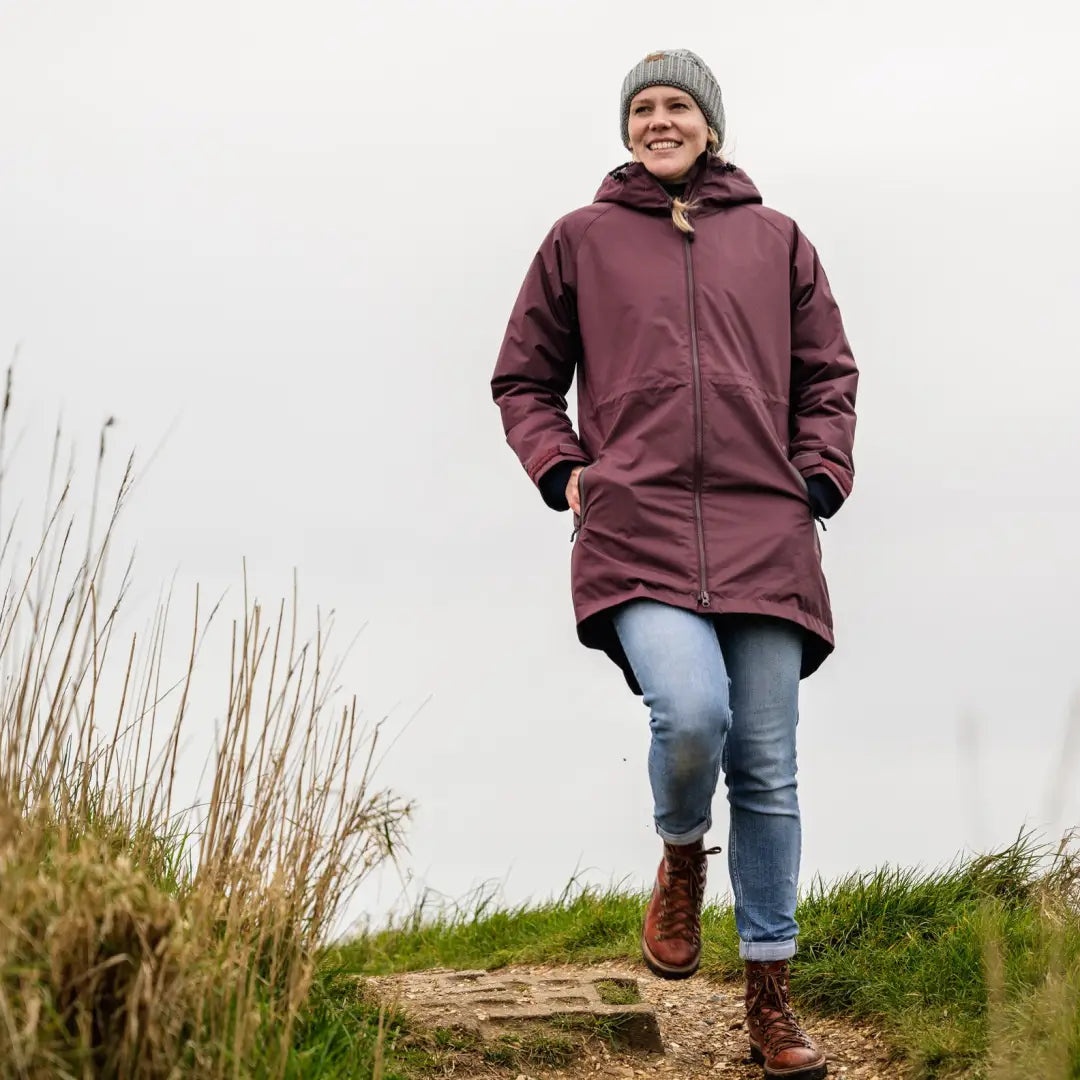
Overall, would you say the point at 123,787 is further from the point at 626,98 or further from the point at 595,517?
the point at 626,98

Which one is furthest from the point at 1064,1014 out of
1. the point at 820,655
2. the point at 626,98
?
the point at 626,98

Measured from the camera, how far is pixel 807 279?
4.07m

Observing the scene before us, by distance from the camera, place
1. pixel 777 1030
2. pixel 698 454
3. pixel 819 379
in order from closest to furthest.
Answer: pixel 698 454
pixel 777 1030
pixel 819 379

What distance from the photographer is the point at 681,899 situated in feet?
12.7

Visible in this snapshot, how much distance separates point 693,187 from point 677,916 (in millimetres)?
1878

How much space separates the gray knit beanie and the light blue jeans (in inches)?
56.0

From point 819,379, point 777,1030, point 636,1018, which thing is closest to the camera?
point 777,1030

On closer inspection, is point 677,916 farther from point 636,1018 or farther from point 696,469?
point 696,469

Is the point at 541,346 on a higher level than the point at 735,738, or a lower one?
higher

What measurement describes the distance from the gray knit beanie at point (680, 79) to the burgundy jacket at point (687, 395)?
0.66 feet

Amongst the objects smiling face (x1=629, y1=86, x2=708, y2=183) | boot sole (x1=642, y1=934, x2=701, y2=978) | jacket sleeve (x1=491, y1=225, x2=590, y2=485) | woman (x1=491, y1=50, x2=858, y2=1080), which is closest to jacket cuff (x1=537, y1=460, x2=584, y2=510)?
woman (x1=491, y1=50, x2=858, y2=1080)

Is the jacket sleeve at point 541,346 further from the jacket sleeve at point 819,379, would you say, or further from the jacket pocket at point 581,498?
the jacket sleeve at point 819,379

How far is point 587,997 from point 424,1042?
652 mm

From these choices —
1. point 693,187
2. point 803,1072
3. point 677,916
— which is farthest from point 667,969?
point 693,187
